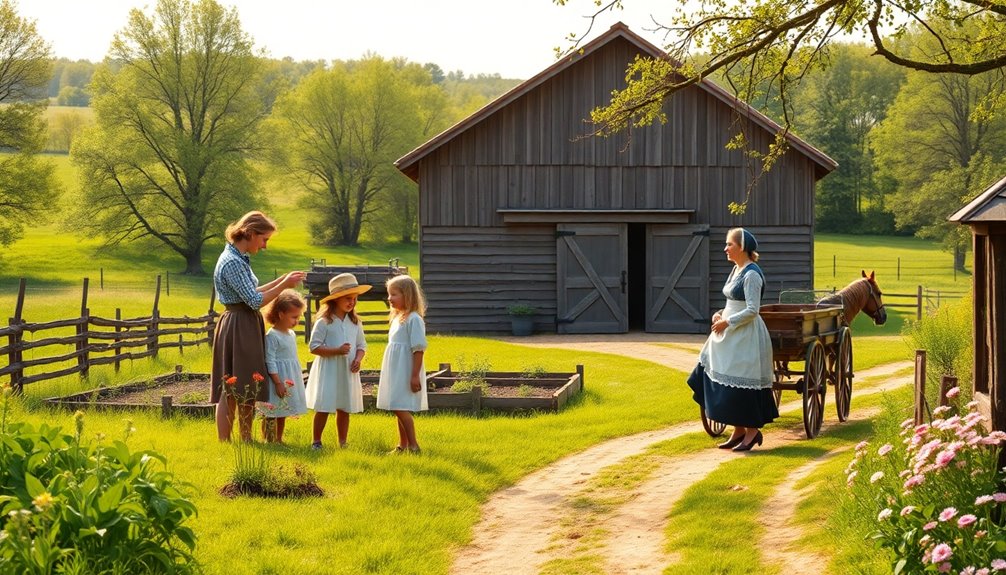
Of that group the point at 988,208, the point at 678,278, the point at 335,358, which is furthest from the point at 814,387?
the point at 678,278

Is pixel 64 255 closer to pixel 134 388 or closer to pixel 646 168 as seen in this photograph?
pixel 646 168

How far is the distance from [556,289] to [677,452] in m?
14.5

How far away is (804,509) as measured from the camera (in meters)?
7.70

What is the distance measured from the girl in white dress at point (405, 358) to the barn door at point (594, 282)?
49.7 ft

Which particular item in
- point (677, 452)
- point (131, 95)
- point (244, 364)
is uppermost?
point (131, 95)

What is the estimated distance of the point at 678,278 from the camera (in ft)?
81.0

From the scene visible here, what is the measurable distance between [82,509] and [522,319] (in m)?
19.8

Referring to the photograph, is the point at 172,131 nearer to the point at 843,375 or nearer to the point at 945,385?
the point at 843,375

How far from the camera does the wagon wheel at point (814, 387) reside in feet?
35.2

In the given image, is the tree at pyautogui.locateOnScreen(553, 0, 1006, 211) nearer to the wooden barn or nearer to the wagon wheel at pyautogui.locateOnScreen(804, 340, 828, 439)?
the wagon wheel at pyautogui.locateOnScreen(804, 340, 828, 439)

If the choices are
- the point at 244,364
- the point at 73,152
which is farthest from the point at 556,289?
the point at 73,152

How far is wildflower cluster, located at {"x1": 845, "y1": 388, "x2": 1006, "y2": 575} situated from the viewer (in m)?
5.19

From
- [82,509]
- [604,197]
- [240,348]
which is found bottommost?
[82,509]

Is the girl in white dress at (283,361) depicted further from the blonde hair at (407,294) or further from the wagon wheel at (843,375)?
the wagon wheel at (843,375)
